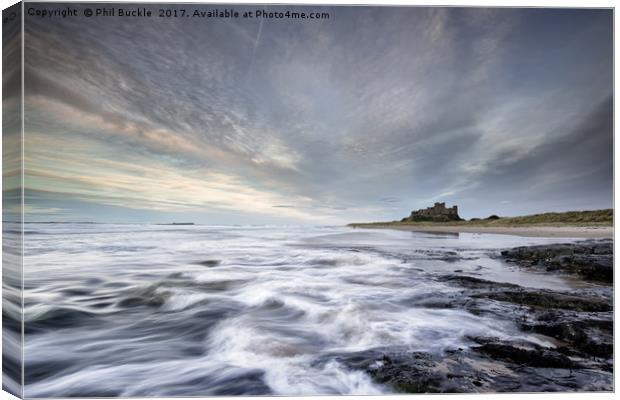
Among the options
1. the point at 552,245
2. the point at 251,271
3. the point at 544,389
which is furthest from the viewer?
the point at 552,245

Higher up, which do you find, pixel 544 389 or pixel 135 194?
pixel 135 194

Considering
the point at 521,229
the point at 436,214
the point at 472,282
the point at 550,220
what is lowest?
the point at 472,282

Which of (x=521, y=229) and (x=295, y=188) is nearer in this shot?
(x=295, y=188)

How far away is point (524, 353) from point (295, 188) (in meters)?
2.80

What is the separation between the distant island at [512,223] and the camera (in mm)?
3263

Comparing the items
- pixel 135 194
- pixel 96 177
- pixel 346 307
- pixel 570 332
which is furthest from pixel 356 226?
pixel 96 177

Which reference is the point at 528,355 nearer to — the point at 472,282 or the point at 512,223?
the point at 472,282

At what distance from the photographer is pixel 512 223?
3.67 m

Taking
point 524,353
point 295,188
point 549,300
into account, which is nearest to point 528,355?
point 524,353

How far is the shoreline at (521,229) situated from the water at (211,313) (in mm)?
370

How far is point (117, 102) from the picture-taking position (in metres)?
3.16

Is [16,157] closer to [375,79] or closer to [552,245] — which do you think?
[375,79]

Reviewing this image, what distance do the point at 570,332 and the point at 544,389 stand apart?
0.65m

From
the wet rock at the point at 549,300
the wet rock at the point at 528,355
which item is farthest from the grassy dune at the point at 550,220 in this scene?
the wet rock at the point at 528,355
